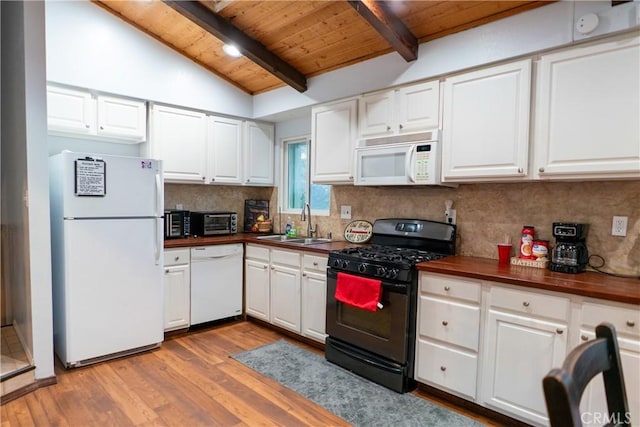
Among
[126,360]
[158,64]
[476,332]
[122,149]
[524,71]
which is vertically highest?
[158,64]

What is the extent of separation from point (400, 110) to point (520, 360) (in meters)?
1.91

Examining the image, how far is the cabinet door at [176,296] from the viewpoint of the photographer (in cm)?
339

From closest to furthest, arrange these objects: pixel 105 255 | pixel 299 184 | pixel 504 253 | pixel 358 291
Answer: pixel 504 253, pixel 358 291, pixel 105 255, pixel 299 184

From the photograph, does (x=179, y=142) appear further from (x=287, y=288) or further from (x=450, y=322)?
(x=450, y=322)

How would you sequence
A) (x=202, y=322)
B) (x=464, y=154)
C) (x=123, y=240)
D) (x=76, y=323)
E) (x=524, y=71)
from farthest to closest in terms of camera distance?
(x=202, y=322) → (x=123, y=240) → (x=76, y=323) → (x=464, y=154) → (x=524, y=71)

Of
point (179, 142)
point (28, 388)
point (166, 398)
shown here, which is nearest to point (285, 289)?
point (166, 398)

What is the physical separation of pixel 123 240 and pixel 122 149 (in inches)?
47.3

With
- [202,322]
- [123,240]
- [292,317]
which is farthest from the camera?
[202,322]

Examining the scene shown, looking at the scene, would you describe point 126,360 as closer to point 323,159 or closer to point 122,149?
point 122,149

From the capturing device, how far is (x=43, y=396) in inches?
94.8

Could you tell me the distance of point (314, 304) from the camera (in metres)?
3.20

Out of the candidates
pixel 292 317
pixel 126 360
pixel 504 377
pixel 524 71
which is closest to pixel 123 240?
pixel 126 360

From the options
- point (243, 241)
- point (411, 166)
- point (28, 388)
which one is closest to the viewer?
point (28, 388)

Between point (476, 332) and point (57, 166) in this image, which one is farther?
point (57, 166)
